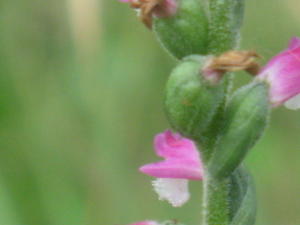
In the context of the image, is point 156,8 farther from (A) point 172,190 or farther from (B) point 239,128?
(A) point 172,190

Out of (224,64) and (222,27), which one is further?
(222,27)

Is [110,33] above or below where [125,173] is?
above

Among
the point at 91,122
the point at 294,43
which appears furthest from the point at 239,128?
the point at 91,122

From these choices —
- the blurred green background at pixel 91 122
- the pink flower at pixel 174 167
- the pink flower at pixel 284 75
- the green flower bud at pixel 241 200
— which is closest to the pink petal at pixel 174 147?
the pink flower at pixel 174 167

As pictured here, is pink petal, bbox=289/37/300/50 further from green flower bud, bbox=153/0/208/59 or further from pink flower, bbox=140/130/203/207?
pink flower, bbox=140/130/203/207

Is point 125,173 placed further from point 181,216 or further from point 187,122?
point 187,122

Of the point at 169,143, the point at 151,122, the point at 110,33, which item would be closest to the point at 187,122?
the point at 169,143
